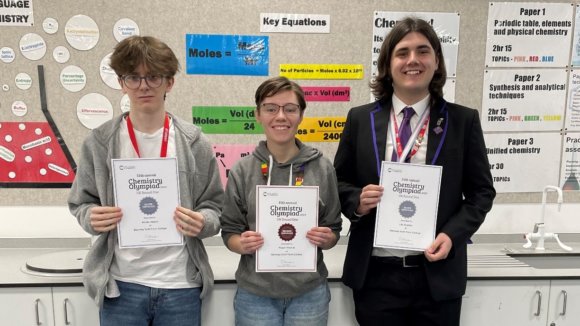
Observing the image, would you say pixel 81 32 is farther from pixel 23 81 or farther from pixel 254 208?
pixel 254 208

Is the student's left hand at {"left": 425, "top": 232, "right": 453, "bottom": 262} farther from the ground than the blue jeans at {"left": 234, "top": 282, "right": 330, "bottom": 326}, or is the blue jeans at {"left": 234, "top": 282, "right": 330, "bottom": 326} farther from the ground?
the student's left hand at {"left": 425, "top": 232, "right": 453, "bottom": 262}

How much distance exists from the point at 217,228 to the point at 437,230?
28.6 inches

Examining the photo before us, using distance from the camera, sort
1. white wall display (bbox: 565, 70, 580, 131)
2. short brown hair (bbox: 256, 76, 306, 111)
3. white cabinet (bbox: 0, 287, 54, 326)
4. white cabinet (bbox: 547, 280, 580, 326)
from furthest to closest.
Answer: white wall display (bbox: 565, 70, 580, 131) < white cabinet (bbox: 547, 280, 580, 326) < white cabinet (bbox: 0, 287, 54, 326) < short brown hair (bbox: 256, 76, 306, 111)

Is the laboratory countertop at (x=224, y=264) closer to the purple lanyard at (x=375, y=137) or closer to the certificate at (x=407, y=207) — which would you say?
the certificate at (x=407, y=207)

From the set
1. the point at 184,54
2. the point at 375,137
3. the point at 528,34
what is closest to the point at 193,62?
the point at 184,54

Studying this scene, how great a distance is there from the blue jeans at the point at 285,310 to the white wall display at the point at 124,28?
1.33m

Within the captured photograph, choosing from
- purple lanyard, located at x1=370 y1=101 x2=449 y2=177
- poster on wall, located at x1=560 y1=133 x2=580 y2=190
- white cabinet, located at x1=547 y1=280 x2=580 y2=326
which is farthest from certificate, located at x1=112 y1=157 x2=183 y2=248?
poster on wall, located at x1=560 y1=133 x2=580 y2=190

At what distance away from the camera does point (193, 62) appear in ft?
6.88

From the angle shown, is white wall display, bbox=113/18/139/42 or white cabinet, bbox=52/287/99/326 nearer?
white cabinet, bbox=52/287/99/326

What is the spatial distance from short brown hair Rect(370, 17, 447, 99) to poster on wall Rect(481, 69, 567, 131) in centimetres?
88

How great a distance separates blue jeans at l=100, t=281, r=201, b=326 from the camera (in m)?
1.41

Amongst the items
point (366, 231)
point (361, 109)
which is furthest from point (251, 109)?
point (366, 231)

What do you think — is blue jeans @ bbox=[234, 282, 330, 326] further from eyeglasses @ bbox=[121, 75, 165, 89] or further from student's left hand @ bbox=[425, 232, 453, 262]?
eyeglasses @ bbox=[121, 75, 165, 89]

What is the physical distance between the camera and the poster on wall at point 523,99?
2225 mm
